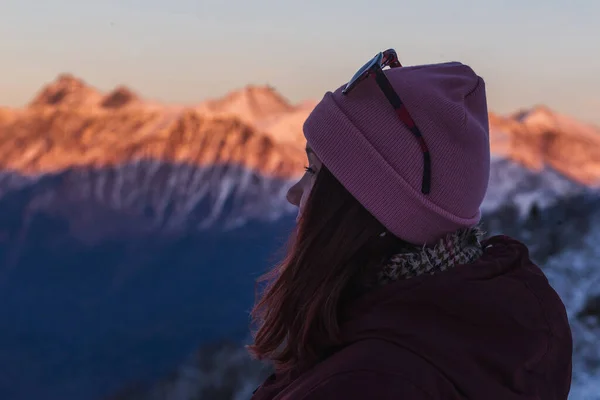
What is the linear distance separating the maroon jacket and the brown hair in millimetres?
44

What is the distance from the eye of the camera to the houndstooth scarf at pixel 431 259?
3.34 feet

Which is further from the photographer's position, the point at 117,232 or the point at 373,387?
the point at 117,232

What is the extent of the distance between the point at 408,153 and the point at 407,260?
0.16m

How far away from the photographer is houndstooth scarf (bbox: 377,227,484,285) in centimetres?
102

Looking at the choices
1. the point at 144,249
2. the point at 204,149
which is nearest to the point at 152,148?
the point at 204,149

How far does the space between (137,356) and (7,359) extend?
781 cm

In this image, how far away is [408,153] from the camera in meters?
1.03

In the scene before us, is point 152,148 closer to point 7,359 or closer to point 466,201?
point 7,359

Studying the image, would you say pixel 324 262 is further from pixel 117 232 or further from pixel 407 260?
pixel 117 232

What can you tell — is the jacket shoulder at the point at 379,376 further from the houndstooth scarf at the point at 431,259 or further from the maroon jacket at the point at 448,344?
the houndstooth scarf at the point at 431,259

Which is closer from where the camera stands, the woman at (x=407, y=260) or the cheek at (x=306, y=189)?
the woman at (x=407, y=260)

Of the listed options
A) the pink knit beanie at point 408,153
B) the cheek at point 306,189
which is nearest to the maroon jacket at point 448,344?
the pink knit beanie at point 408,153

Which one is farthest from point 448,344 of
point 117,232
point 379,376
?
point 117,232

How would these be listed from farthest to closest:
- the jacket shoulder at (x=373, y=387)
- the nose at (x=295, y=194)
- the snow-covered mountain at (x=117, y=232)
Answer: the snow-covered mountain at (x=117, y=232), the nose at (x=295, y=194), the jacket shoulder at (x=373, y=387)
